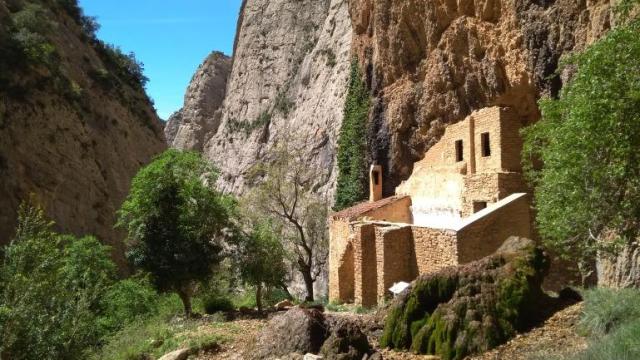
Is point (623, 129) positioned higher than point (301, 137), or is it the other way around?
point (301, 137)

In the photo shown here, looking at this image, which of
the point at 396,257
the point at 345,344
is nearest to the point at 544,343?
the point at 345,344

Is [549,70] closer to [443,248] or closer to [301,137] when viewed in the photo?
[443,248]

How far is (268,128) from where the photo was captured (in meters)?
49.8

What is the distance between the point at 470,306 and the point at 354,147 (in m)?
18.3

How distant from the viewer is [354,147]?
25.5 metres

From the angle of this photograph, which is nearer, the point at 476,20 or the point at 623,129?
the point at 623,129

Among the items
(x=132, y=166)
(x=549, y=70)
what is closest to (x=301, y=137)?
(x=132, y=166)

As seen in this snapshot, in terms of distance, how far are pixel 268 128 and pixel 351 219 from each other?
31.7 meters

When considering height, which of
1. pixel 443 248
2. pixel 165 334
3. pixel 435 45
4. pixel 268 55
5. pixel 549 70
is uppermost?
pixel 268 55

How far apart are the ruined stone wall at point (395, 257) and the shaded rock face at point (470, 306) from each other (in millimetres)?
6509

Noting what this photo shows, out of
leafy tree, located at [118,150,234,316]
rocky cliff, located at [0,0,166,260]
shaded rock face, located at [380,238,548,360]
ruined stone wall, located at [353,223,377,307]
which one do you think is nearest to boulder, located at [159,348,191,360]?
shaded rock face, located at [380,238,548,360]

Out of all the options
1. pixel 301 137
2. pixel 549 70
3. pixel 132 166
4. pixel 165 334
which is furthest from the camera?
pixel 301 137

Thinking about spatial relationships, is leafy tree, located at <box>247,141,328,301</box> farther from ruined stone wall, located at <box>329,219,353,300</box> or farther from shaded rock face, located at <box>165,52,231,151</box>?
shaded rock face, located at <box>165,52,231,151</box>

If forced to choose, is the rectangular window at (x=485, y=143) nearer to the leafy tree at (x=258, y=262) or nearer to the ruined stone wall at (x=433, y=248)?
the ruined stone wall at (x=433, y=248)
